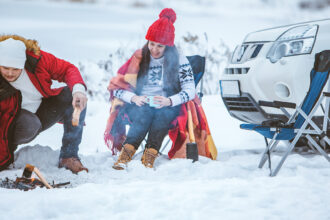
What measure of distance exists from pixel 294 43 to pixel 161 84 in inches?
49.3

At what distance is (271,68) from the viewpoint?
143 inches

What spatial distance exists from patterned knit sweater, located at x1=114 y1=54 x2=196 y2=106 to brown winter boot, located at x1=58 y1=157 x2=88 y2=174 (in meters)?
0.66

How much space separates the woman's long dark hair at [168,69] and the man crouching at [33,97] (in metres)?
0.63

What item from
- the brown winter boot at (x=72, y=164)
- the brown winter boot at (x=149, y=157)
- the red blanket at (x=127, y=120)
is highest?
the red blanket at (x=127, y=120)

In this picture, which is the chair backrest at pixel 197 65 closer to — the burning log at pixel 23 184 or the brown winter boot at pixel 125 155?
the brown winter boot at pixel 125 155

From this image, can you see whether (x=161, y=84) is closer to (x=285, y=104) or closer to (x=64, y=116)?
(x=64, y=116)

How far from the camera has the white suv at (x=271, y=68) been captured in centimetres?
341

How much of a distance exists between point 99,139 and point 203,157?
4.72 feet

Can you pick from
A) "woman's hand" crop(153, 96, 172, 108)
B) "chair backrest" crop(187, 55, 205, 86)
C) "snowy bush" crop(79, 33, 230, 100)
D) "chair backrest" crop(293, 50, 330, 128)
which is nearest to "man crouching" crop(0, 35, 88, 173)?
"woman's hand" crop(153, 96, 172, 108)

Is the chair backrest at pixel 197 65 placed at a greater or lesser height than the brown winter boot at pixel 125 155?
greater

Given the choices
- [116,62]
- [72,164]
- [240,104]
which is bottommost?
[72,164]

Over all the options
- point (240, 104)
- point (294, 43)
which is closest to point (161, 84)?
point (240, 104)

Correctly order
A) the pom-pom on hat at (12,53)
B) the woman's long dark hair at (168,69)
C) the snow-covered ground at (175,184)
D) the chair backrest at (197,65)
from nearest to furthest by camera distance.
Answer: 1. the snow-covered ground at (175,184)
2. the pom-pom on hat at (12,53)
3. the woman's long dark hair at (168,69)
4. the chair backrest at (197,65)

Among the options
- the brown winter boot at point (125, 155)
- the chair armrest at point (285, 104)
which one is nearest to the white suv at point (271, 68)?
the chair armrest at point (285, 104)
